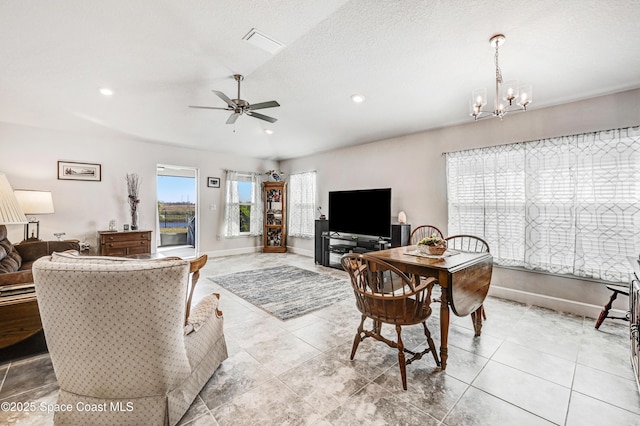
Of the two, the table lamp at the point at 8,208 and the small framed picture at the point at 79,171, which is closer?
the table lamp at the point at 8,208

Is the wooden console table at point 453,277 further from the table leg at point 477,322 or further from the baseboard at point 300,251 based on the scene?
the baseboard at point 300,251

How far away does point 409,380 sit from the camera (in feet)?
5.95

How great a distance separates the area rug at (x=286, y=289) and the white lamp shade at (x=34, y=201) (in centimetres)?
251

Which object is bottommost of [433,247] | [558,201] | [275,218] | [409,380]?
[409,380]

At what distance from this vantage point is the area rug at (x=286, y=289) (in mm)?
3134

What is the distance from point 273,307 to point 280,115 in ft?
8.35

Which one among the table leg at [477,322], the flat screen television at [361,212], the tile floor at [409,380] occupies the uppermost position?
the flat screen television at [361,212]

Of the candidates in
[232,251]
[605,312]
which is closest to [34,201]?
[232,251]

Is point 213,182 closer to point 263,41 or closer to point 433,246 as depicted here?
point 263,41

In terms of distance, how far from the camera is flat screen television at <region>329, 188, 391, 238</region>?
177 inches

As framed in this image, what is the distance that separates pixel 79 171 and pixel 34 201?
3.32ft

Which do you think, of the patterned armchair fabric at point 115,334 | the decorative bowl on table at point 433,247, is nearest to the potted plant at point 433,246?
the decorative bowl on table at point 433,247

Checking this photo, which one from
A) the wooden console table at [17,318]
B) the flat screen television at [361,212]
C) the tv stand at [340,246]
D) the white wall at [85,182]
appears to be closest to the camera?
the wooden console table at [17,318]

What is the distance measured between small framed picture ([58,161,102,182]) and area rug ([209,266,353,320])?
282 cm
